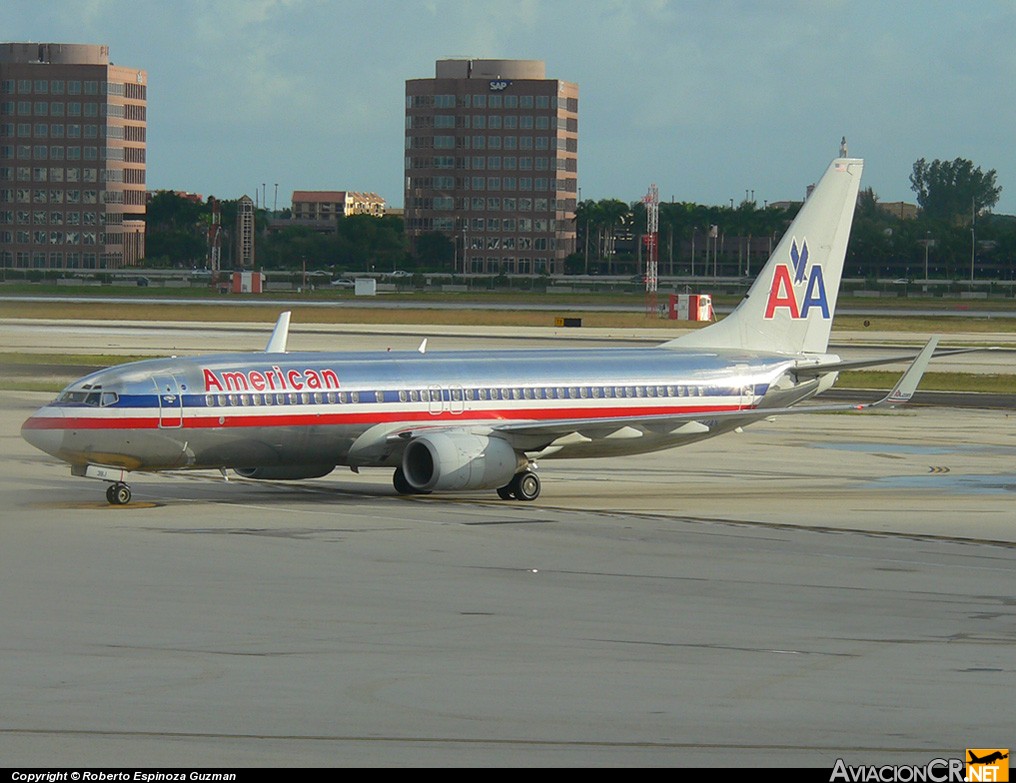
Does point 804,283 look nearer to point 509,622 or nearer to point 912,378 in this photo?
point 912,378

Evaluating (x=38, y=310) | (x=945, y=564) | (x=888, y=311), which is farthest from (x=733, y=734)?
(x=888, y=311)

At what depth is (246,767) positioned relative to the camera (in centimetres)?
1441

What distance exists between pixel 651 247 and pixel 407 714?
14933cm

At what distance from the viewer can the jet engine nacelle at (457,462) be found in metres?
36.7

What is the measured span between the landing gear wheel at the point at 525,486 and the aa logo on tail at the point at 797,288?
992 cm

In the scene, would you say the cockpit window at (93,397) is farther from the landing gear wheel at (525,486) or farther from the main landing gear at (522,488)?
the landing gear wheel at (525,486)

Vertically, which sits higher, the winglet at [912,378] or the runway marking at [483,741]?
the winglet at [912,378]

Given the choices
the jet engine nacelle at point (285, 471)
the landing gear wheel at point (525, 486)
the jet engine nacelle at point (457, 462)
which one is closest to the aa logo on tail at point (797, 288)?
the landing gear wheel at point (525, 486)

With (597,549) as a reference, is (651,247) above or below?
above

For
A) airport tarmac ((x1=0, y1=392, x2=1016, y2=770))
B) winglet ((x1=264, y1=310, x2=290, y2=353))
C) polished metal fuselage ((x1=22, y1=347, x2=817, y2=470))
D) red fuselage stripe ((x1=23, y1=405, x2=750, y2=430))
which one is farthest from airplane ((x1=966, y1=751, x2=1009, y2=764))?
winglet ((x1=264, y1=310, x2=290, y2=353))

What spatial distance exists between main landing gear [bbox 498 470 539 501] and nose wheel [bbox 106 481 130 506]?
28.5 ft

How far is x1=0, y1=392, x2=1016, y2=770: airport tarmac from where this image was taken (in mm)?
15922

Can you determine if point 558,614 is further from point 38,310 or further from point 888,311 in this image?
point 888,311

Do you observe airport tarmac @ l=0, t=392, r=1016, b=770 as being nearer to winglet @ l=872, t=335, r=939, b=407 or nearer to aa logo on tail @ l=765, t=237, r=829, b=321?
winglet @ l=872, t=335, r=939, b=407
